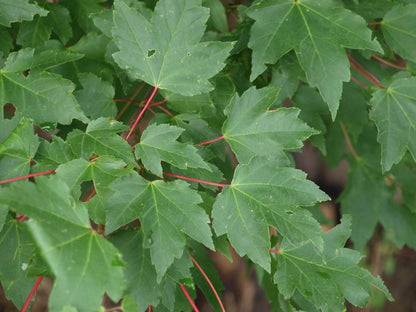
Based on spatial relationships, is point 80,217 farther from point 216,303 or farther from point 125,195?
point 216,303

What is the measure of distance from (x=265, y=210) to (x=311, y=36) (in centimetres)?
48

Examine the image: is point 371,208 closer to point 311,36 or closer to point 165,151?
point 311,36

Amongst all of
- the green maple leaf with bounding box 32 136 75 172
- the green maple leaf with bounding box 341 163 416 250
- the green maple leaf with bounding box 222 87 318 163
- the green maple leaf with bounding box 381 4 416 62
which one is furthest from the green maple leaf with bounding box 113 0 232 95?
the green maple leaf with bounding box 341 163 416 250

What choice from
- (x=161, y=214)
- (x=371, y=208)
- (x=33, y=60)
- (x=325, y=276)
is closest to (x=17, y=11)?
(x=33, y=60)

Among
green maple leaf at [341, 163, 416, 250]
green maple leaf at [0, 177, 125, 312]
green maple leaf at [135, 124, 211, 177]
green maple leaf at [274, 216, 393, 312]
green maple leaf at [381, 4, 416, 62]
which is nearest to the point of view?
green maple leaf at [0, 177, 125, 312]

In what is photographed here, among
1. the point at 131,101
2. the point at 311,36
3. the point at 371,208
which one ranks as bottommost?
the point at 371,208

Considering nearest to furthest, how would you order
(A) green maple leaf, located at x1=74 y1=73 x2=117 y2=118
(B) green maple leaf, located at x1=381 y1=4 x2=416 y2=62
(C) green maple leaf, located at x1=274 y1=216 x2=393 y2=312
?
(C) green maple leaf, located at x1=274 y1=216 x2=393 y2=312 → (A) green maple leaf, located at x1=74 y1=73 x2=117 y2=118 → (B) green maple leaf, located at x1=381 y1=4 x2=416 y2=62

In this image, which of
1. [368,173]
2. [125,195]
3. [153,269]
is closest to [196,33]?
[125,195]

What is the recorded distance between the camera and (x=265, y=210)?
3.28 ft

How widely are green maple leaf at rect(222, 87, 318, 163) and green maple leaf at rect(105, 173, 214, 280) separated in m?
0.22

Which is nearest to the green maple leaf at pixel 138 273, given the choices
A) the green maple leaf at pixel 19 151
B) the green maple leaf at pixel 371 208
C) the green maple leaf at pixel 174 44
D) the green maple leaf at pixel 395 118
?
the green maple leaf at pixel 19 151

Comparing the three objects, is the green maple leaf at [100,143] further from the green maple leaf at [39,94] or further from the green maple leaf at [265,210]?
the green maple leaf at [265,210]

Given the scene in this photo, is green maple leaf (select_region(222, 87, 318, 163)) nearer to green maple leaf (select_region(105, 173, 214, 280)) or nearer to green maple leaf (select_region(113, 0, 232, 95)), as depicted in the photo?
green maple leaf (select_region(113, 0, 232, 95))

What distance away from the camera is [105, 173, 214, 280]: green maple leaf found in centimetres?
90
